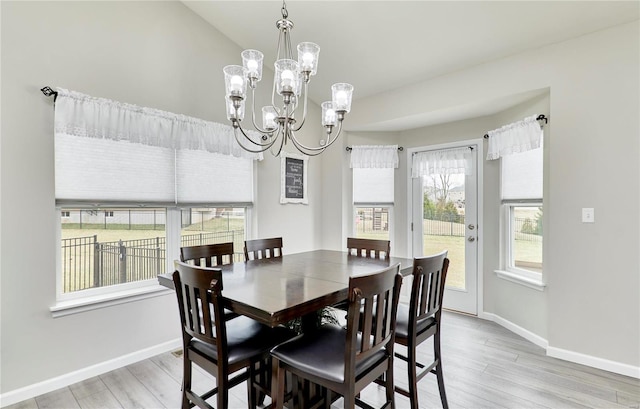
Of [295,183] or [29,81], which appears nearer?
[29,81]

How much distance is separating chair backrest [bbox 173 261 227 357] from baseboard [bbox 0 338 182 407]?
1268mm

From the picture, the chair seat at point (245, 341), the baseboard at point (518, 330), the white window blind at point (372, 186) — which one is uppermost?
the white window blind at point (372, 186)

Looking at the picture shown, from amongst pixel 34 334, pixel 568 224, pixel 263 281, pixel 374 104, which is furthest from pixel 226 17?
pixel 568 224

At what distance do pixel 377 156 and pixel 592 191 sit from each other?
7.41 feet

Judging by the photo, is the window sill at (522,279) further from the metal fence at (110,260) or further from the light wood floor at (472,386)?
the metal fence at (110,260)

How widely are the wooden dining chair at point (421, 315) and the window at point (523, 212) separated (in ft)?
5.84

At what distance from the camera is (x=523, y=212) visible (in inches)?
128

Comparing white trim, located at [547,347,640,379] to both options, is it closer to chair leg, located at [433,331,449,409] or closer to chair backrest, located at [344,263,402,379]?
chair leg, located at [433,331,449,409]

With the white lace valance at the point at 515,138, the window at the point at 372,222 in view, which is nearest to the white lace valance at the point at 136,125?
the window at the point at 372,222

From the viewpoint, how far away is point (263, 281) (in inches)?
72.5

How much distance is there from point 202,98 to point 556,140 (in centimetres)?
323

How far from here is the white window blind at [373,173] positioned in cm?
417

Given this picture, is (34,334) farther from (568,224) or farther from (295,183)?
(568,224)

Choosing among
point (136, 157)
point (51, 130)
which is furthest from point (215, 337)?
point (51, 130)
